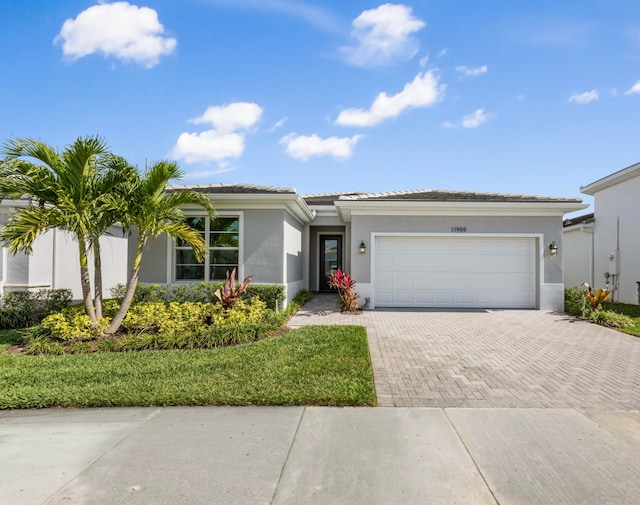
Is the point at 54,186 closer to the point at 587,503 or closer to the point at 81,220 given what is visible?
the point at 81,220

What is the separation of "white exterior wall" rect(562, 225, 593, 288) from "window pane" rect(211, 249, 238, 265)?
1455 cm

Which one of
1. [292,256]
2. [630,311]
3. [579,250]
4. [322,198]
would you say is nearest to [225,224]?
[292,256]

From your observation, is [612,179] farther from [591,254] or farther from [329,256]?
[329,256]

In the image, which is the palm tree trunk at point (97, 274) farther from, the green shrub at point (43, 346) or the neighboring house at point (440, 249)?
the neighboring house at point (440, 249)

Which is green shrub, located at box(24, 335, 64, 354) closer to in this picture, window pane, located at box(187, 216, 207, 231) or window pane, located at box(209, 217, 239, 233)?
window pane, located at box(187, 216, 207, 231)

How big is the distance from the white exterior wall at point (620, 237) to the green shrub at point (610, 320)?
4376mm

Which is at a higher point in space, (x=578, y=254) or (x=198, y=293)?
(x=578, y=254)

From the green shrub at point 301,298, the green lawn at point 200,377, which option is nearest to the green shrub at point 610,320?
the green lawn at point 200,377

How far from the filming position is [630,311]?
11.1m

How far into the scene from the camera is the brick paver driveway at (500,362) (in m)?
4.52

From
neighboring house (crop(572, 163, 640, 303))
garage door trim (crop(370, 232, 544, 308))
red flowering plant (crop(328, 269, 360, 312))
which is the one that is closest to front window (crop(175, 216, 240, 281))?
red flowering plant (crop(328, 269, 360, 312))

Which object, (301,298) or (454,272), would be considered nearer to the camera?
(454,272)

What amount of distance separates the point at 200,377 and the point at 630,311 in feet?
41.6

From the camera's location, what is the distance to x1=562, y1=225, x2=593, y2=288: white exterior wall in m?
15.6
